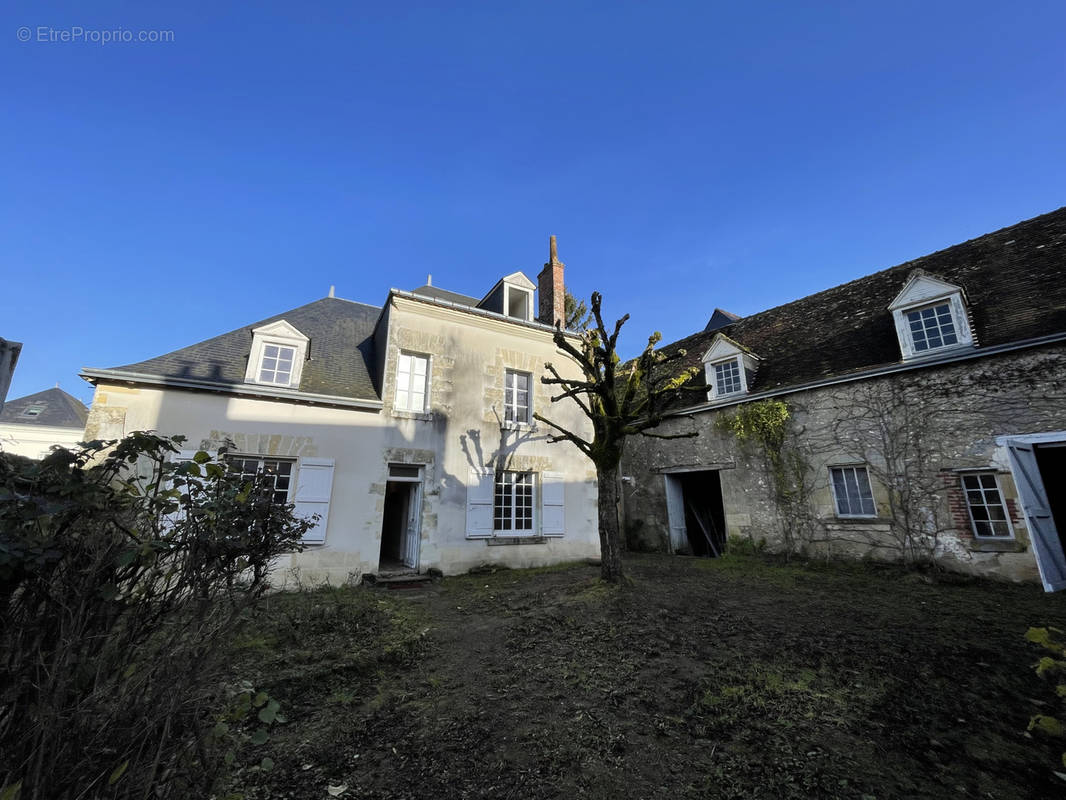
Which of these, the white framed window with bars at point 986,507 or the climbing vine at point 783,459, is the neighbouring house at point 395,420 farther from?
the white framed window with bars at point 986,507

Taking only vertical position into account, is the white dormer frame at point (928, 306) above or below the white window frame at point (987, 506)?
above

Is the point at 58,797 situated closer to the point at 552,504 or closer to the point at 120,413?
the point at 120,413

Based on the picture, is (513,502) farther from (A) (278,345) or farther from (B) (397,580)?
(A) (278,345)

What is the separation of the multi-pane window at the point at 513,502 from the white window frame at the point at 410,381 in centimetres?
239

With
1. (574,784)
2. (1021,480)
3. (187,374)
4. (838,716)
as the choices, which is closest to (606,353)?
(838,716)

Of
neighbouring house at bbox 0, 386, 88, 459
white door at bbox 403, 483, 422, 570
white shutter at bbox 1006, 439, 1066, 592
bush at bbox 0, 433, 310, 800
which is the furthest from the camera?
neighbouring house at bbox 0, 386, 88, 459

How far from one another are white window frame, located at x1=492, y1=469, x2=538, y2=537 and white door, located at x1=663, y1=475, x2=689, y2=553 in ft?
13.3

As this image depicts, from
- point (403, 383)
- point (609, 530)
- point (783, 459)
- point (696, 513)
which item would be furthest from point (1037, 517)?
point (403, 383)

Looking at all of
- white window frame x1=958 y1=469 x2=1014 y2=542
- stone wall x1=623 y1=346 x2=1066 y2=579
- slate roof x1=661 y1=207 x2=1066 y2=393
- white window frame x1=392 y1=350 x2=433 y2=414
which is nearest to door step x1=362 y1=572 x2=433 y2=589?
white window frame x1=392 y1=350 x2=433 y2=414

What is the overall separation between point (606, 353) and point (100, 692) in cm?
→ 625

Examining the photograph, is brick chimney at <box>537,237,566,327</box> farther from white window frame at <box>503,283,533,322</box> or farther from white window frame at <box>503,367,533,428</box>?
white window frame at <box>503,367,533,428</box>

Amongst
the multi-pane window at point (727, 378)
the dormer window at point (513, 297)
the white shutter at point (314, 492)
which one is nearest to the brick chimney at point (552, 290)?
the dormer window at point (513, 297)

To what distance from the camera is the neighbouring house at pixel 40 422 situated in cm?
1766

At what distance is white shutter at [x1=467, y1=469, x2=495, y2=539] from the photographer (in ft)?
30.4
